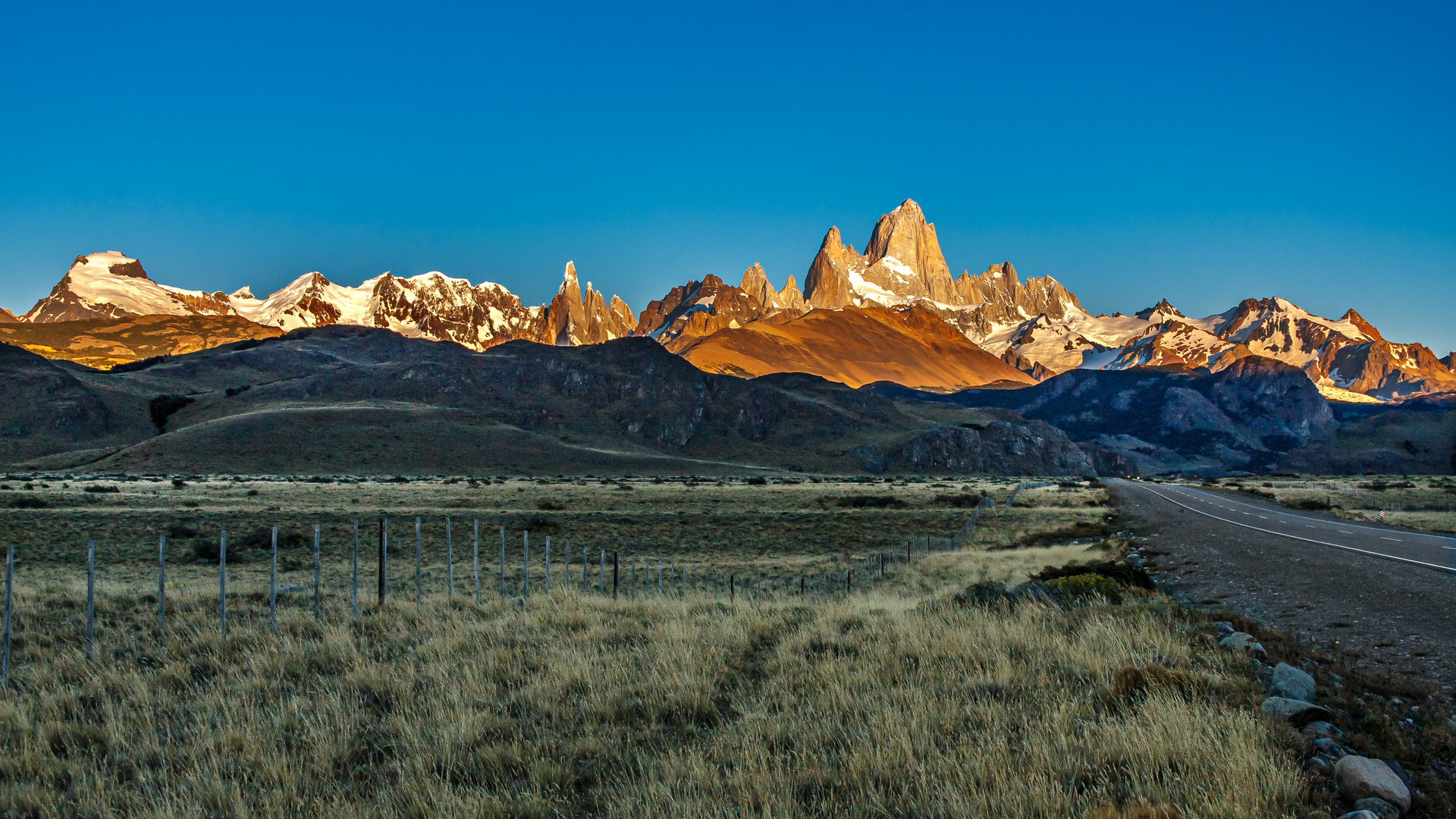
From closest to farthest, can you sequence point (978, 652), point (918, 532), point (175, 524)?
point (978, 652) < point (175, 524) < point (918, 532)

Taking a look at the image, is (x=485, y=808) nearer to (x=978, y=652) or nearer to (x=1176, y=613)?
(x=978, y=652)

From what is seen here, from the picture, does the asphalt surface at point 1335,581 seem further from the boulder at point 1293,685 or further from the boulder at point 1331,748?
the boulder at point 1331,748

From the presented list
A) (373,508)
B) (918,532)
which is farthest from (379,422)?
(918,532)

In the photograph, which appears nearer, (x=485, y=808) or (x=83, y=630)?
(x=485, y=808)

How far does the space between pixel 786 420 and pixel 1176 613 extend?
16772 cm

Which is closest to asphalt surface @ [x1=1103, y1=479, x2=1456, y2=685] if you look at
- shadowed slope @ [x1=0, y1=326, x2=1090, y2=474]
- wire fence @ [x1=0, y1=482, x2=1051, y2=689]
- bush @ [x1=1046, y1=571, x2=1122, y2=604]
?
bush @ [x1=1046, y1=571, x2=1122, y2=604]

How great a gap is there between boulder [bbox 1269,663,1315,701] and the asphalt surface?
1925mm

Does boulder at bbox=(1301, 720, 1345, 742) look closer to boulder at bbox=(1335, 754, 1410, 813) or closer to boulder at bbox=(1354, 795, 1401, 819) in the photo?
boulder at bbox=(1335, 754, 1410, 813)

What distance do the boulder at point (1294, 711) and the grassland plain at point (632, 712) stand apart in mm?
197

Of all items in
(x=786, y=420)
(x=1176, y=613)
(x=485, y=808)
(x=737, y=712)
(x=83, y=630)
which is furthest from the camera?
(x=786, y=420)

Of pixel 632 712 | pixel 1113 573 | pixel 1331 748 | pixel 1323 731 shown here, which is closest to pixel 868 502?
pixel 1113 573

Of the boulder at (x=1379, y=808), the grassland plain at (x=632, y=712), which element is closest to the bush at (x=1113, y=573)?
the grassland plain at (x=632, y=712)

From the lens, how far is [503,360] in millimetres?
180125

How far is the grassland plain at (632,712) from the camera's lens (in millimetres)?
5766
